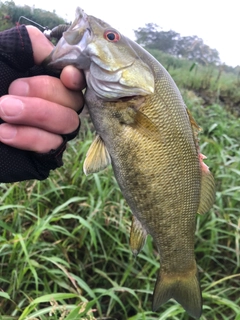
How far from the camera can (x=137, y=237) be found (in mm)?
1526

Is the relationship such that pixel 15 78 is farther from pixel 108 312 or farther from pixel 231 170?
pixel 231 170

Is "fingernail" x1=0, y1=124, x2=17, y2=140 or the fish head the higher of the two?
the fish head

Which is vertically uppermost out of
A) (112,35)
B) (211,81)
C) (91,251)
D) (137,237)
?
(112,35)

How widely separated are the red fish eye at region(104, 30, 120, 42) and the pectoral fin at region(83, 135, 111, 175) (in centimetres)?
33

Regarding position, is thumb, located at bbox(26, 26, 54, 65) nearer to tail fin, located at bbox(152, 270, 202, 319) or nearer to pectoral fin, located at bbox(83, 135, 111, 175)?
pectoral fin, located at bbox(83, 135, 111, 175)

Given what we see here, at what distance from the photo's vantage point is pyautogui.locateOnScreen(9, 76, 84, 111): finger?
1.27 m

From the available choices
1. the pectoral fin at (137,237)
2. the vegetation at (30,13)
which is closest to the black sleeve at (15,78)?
the pectoral fin at (137,237)

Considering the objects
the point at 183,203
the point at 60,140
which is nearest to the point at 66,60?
the point at 60,140

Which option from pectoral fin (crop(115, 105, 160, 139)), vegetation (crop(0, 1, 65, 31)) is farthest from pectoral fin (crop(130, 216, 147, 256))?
vegetation (crop(0, 1, 65, 31))

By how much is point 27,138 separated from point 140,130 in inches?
14.9

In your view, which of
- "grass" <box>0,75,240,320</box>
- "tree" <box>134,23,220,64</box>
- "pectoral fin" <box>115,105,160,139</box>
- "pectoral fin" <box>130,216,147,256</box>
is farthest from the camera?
"tree" <box>134,23,220,64</box>

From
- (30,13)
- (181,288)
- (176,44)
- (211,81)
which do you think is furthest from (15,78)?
(211,81)

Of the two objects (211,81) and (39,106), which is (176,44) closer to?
(211,81)

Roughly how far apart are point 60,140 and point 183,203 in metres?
0.53
